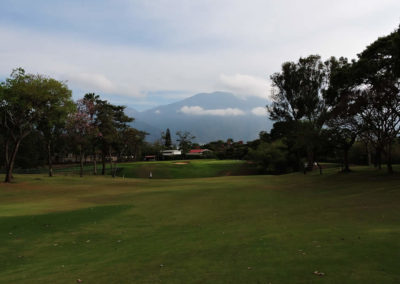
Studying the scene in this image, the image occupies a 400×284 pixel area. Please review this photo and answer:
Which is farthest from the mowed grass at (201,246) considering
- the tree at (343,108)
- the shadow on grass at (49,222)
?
the tree at (343,108)

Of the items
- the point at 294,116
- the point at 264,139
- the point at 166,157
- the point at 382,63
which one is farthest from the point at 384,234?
the point at 166,157

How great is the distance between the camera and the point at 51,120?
44.8 meters

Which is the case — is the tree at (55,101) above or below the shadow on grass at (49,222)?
above

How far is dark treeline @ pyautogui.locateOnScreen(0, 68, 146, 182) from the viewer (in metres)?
41.3

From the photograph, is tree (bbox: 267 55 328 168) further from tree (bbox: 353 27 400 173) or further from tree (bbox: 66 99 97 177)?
tree (bbox: 66 99 97 177)

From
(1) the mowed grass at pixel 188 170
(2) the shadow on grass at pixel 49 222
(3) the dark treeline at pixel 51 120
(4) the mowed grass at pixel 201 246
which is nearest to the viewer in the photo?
(4) the mowed grass at pixel 201 246

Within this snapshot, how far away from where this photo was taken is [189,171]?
83.5m

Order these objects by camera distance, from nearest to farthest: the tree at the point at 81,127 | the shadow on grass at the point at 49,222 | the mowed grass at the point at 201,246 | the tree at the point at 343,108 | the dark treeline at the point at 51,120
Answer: the mowed grass at the point at 201,246
the shadow on grass at the point at 49,222
the tree at the point at 343,108
the dark treeline at the point at 51,120
the tree at the point at 81,127

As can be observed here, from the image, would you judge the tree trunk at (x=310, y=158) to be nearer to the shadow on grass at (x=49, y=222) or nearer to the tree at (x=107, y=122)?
the tree at (x=107, y=122)

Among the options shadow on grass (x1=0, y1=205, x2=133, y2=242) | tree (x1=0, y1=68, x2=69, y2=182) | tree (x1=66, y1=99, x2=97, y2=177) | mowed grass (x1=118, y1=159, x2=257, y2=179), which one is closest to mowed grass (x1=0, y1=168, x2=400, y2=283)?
shadow on grass (x1=0, y1=205, x2=133, y2=242)

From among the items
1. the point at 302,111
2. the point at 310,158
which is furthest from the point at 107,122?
the point at 310,158

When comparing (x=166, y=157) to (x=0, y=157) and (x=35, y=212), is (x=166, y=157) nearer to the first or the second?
(x=0, y=157)

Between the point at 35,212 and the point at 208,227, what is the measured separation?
12.8m

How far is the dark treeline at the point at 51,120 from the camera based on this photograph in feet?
136
